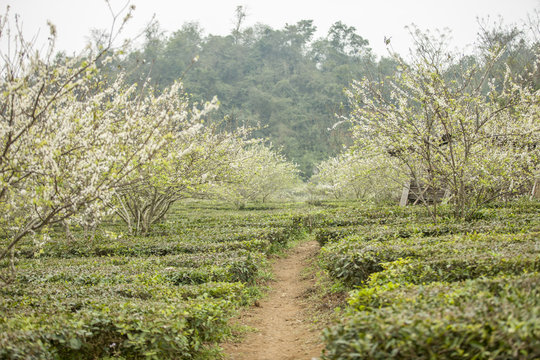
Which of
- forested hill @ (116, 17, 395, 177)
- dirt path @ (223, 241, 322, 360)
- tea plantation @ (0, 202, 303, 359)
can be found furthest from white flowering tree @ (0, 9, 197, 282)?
forested hill @ (116, 17, 395, 177)

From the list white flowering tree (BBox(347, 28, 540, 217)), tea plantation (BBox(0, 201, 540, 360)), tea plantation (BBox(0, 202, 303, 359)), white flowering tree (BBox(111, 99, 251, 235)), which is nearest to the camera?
tea plantation (BBox(0, 201, 540, 360))

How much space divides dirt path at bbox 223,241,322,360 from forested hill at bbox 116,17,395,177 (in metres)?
50.0

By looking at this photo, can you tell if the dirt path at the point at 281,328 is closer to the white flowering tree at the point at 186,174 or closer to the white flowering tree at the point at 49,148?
the white flowering tree at the point at 49,148

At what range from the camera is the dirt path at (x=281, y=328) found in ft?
20.5

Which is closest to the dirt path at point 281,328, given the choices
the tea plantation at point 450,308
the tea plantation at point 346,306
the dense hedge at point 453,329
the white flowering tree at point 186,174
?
the tea plantation at point 346,306

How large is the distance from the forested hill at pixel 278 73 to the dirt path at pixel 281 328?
49978mm

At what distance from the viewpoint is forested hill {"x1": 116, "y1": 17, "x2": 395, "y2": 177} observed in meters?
70.0

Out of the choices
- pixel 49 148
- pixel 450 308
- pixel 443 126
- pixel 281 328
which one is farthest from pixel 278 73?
pixel 450 308

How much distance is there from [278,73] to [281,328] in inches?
3110

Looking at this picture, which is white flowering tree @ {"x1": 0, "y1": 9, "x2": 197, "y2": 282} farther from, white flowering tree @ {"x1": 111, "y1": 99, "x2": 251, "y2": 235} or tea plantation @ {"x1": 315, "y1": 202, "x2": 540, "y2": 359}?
white flowering tree @ {"x1": 111, "y1": 99, "x2": 251, "y2": 235}

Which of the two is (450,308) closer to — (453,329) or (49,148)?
(453,329)

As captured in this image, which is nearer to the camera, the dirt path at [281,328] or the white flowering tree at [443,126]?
the dirt path at [281,328]

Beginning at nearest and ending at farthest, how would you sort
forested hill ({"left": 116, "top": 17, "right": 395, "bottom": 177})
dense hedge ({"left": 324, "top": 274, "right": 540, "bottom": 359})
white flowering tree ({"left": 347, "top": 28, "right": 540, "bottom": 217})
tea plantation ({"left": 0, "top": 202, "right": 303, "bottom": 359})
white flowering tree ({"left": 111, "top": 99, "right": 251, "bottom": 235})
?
dense hedge ({"left": 324, "top": 274, "right": 540, "bottom": 359}), tea plantation ({"left": 0, "top": 202, "right": 303, "bottom": 359}), white flowering tree ({"left": 347, "top": 28, "right": 540, "bottom": 217}), white flowering tree ({"left": 111, "top": 99, "right": 251, "bottom": 235}), forested hill ({"left": 116, "top": 17, "right": 395, "bottom": 177})

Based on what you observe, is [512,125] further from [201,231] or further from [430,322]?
[430,322]
